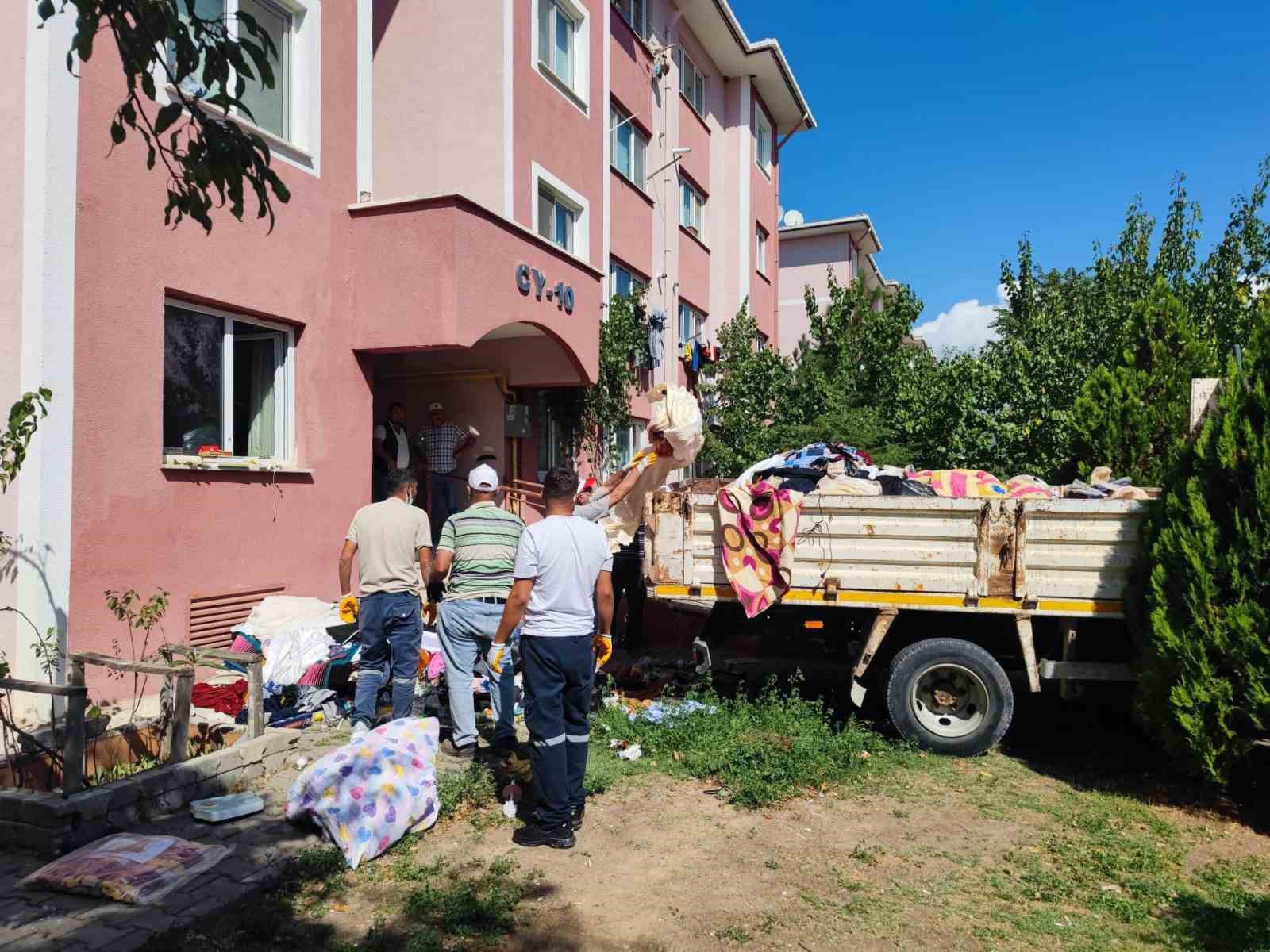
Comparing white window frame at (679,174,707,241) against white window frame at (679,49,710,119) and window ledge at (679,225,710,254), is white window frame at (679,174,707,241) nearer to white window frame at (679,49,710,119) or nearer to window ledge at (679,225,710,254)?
window ledge at (679,225,710,254)

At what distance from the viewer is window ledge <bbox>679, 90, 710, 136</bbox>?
1959 centimetres

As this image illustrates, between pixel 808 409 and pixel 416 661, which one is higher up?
pixel 808 409

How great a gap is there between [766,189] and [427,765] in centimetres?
2169

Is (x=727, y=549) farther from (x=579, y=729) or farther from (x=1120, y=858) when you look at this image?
(x=1120, y=858)

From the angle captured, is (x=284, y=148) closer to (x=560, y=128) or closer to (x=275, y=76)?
(x=275, y=76)

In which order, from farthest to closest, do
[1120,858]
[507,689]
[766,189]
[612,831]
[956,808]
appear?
[766,189] → [507,689] → [956,808] → [612,831] → [1120,858]

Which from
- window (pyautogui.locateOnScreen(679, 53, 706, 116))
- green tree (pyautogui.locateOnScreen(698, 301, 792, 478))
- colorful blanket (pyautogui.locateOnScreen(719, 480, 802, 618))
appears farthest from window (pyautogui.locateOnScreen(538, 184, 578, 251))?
window (pyautogui.locateOnScreen(679, 53, 706, 116))

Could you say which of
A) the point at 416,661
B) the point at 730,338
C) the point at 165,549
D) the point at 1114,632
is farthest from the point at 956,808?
the point at 730,338

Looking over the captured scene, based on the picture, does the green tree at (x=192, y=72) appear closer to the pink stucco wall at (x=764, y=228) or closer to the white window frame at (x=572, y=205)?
the white window frame at (x=572, y=205)

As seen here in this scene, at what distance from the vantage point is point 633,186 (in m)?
16.8

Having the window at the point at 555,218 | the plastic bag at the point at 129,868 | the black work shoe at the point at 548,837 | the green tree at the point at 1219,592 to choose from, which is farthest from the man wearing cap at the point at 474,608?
the window at the point at 555,218

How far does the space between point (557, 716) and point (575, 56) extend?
12148mm

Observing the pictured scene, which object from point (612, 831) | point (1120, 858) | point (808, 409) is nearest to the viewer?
point (1120, 858)

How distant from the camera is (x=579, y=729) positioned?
5051mm
